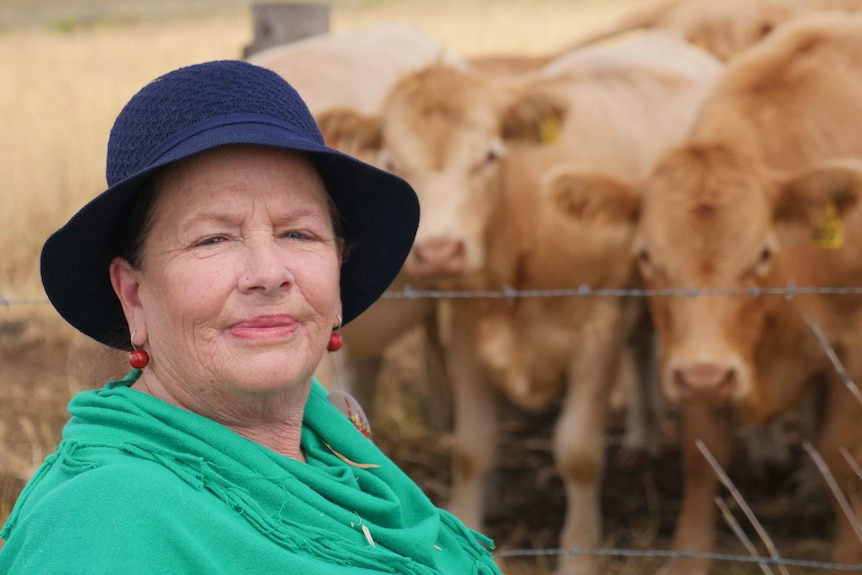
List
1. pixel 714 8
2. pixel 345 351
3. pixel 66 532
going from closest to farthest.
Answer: pixel 66 532
pixel 345 351
pixel 714 8

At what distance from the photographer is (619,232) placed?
18.1 ft

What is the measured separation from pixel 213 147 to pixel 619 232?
373cm

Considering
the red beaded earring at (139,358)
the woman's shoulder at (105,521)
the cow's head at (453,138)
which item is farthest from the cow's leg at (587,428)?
the woman's shoulder at (105,521)

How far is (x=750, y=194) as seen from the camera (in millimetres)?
4789

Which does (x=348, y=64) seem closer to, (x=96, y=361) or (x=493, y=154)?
(x=493, y=154)

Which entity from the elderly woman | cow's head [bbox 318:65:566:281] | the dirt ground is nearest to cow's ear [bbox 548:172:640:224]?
cow's head [bbox 318:65:566:281]

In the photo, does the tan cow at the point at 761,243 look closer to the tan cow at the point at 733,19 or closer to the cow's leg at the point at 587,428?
the cow's leg at the point at 587,428

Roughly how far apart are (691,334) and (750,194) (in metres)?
0.61

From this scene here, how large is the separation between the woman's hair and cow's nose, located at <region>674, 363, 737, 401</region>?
9.48 feet

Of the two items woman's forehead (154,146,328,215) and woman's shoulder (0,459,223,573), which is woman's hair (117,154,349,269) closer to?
woman's forehead (154,146,328,215)

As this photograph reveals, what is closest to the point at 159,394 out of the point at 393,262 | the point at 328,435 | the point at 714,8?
the point at 328,435

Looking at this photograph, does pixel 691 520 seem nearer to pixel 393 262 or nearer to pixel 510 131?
pixel 510 131

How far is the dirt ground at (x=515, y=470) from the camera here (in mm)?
5281

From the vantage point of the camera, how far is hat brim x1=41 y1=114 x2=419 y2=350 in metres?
1.98
